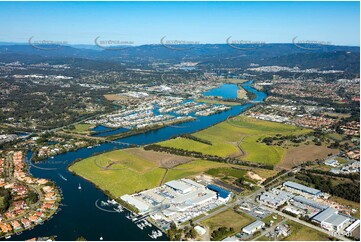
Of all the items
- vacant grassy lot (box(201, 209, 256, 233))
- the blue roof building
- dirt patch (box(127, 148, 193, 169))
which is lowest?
vacant grassy lot (box(201, 209, 256, 233))

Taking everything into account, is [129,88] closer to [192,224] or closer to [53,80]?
[53,80]

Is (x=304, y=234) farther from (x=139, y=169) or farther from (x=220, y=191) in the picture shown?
(x=139, y=169)

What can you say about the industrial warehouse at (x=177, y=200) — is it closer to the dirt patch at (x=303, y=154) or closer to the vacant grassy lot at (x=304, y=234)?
the vacant grassy lot at (x=304, y=234)

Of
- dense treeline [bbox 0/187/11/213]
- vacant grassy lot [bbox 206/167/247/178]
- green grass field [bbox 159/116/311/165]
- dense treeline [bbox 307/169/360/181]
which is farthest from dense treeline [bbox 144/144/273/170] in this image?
dense treeline [bbox 0/187/11/213]

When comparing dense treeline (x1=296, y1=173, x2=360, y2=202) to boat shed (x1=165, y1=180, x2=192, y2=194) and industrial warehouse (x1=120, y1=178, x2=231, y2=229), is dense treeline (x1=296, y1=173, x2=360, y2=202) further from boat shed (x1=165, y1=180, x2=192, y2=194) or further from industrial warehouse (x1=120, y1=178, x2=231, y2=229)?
boat shed (x1=165, y1=180, x2=192, y2=194)

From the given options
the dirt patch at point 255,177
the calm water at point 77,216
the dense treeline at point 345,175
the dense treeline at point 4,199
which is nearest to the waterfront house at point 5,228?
the calm water at point 77,216

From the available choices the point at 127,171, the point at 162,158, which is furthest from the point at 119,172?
the point at 162,158
